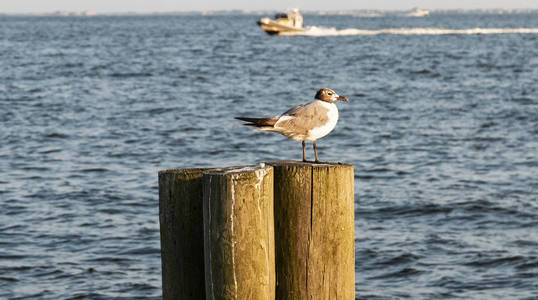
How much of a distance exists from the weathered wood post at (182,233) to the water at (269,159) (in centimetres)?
444

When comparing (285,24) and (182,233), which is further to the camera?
(285,24)

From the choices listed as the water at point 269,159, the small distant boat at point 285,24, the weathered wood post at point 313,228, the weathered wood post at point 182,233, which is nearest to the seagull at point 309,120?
the weathered wood post at point 313,228

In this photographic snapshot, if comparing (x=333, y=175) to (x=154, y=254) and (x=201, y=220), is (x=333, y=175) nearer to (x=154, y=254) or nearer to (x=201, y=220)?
(x=201, y=220)

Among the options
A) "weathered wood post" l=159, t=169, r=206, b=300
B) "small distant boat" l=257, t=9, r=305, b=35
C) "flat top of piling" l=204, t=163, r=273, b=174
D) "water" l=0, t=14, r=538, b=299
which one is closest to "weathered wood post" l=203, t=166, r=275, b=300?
"flat top of piling" l=204, t=163, r=273, b=174

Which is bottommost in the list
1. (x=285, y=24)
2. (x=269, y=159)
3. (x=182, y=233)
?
(x=269, y=159)

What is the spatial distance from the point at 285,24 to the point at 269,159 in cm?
7660

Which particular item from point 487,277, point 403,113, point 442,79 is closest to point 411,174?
point 487,277

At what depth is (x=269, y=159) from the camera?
18.1 metres

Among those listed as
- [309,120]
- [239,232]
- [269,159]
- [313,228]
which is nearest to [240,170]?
[239,232]

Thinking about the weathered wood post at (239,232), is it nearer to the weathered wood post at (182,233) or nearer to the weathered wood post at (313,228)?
the weathered wood post at (313,228)

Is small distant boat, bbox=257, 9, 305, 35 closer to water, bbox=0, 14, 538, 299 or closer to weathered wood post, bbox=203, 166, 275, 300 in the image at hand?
water, bbox=0, 14, 538, 299

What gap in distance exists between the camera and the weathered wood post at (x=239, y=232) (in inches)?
173

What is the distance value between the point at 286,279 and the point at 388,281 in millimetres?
5296

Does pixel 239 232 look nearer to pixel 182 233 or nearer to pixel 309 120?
pixel 182 233
